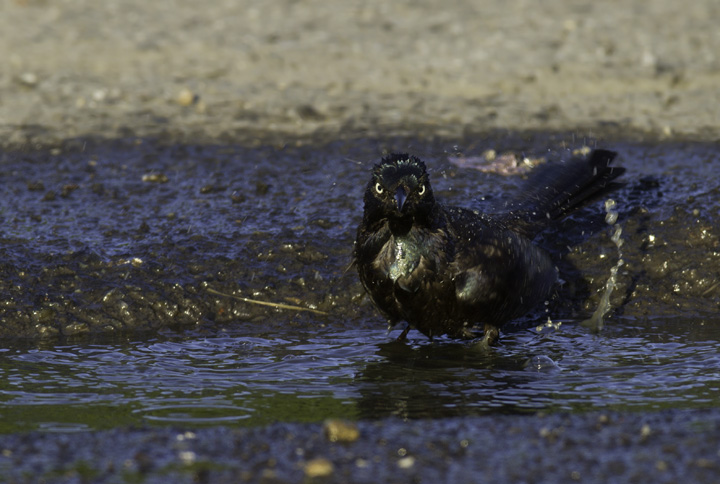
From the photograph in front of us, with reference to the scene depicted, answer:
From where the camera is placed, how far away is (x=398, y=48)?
9.86 m

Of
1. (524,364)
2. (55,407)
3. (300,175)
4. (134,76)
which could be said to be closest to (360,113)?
(300,175)

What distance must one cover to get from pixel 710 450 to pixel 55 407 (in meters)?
2.86

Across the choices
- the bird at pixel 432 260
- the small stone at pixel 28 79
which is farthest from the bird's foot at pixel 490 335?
the small stone at pixel 28 79

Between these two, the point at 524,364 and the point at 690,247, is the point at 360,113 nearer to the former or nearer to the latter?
the point at 690,247

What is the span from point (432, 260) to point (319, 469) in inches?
66.0

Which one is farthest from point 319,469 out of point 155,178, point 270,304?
point 155,178

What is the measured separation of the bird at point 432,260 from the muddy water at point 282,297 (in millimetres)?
284

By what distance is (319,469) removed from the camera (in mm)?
3645

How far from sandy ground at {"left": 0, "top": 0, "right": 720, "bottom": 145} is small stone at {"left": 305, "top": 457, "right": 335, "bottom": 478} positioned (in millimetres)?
4796

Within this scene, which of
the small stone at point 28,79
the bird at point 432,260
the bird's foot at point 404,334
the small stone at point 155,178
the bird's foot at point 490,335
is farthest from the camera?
the small stone at point 28,79

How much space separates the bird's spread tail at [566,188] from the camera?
6109 millimetres

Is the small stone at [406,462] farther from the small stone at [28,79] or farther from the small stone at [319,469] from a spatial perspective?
the small stone at [28,79]

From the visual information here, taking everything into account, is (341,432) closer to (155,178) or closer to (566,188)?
(566,188)

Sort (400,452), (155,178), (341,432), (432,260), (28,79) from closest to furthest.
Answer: (400,452)
(341,432)
(432,260)
(155,178)
(28,79)
